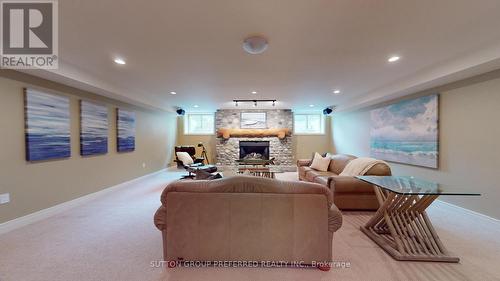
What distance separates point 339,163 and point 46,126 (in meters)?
5.42

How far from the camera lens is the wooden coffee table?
1941 mm

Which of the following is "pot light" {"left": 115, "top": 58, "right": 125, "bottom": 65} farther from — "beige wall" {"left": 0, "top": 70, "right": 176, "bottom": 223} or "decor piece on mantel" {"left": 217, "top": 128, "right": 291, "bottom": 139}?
"decor piece on mantel" {"left": 217, "top": 128, "right": 291, "bottom": 139}

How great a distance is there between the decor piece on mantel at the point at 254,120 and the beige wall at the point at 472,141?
506 cm

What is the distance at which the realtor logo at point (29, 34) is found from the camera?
172 centimetres

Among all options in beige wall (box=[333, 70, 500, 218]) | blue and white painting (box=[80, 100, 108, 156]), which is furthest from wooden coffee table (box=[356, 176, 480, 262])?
blue and white painting (box=[80, 100, 108, 156])

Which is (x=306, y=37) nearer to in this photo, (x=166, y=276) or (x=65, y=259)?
(x=166, y=276)

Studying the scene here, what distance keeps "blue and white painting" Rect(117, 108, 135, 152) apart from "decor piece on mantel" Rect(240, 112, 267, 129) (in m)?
3.98

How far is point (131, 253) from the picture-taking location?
6.73 ft

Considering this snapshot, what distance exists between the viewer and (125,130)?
4.81m

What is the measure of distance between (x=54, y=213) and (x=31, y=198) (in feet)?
1.36

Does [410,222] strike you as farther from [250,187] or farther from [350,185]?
[250,187]

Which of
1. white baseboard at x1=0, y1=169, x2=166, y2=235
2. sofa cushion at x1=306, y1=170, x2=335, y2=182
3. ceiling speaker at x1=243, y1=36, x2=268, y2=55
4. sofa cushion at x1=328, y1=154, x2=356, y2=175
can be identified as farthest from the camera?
sofa cushion at x1=328, y1=154, x2=356, y2=175

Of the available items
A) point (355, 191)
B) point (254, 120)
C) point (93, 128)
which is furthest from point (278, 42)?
point (254, 120)

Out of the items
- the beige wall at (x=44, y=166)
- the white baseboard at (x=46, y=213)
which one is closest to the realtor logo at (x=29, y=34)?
the beige wall at (x=44, y=166)
